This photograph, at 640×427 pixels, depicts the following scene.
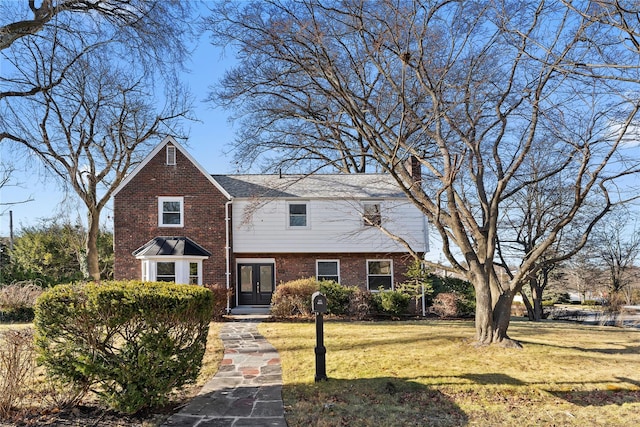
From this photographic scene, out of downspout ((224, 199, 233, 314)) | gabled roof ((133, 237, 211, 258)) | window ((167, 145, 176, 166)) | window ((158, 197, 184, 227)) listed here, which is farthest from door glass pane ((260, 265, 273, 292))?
window ((167, 145, 176, 166))

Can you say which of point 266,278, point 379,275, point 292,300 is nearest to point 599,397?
point 292,300

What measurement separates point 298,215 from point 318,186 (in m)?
1.94

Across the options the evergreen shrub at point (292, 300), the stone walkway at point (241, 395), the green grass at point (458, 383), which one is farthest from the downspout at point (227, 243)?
the stone walkway at point (241, 395)

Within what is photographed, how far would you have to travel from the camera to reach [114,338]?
5.45 metres

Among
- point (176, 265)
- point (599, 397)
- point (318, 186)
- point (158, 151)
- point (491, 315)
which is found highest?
point (158, 151)

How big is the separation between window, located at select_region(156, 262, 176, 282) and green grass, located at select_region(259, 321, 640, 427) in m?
8.83

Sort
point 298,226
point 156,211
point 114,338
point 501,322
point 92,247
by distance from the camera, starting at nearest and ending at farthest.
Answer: point 114,338 < point 501,322 < point 156,211 < point 298,226 < point 92,247

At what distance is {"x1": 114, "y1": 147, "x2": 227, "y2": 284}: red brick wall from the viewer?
18719 millimetres

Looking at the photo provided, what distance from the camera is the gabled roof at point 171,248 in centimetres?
1784

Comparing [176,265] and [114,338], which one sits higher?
[176,265]

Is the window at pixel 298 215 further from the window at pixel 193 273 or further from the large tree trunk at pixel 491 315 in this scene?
the large tree trunk at pixel 491 315

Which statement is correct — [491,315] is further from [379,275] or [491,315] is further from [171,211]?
[171,211]

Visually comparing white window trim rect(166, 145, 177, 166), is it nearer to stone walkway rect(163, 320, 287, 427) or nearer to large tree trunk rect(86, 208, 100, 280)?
large tree trunk rect(86, 208, 100, 280)

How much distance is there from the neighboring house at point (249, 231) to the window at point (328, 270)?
0.15ft
